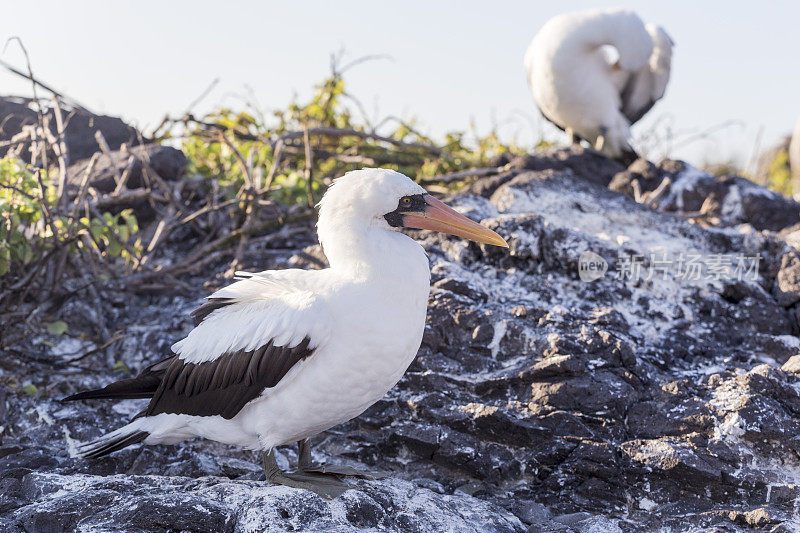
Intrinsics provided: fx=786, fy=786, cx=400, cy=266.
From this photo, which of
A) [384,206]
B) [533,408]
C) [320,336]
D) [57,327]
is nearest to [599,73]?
[533,408]

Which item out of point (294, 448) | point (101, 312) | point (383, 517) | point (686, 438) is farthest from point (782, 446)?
point (101, 312)

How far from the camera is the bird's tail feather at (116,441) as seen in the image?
3.28 meters

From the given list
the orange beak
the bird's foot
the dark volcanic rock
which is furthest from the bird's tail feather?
the dark volcanic rock

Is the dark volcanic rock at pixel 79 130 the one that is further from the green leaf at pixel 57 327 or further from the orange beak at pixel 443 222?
the orange beak at pixel 443 222

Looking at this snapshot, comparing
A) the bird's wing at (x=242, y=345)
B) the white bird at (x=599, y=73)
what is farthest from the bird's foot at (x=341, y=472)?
the white bird at (x=599, y=73)

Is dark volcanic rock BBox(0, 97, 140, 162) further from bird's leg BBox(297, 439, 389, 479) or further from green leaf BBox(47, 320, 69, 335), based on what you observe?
bird's leg BBox(297, 439, 389, 479)

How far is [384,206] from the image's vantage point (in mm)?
2945

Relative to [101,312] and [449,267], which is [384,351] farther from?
[101,312]

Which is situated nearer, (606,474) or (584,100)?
(606,474)

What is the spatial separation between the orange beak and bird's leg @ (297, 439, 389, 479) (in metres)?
1.03

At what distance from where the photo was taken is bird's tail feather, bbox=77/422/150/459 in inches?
129

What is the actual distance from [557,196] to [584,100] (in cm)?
250

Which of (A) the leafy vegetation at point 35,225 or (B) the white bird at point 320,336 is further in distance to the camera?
(A) the leafy vegetation at point 35,225

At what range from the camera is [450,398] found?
12.0 feet
